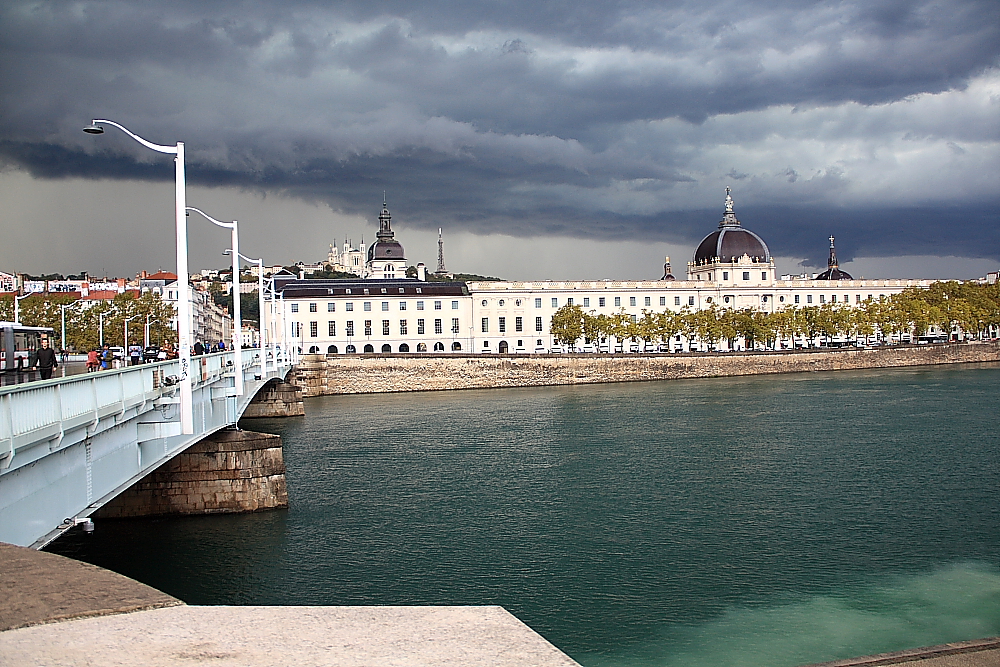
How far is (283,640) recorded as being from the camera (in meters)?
6.75

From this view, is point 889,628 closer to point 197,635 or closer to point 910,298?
point 197,635

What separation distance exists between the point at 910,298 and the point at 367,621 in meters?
119

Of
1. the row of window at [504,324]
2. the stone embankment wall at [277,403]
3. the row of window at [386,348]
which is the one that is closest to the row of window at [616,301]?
the row of window at [504,324]

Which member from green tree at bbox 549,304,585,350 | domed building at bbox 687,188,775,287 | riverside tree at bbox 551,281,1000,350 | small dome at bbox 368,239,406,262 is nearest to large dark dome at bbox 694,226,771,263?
domed building at bbox 687,188,775,287

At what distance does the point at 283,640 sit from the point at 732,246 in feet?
404

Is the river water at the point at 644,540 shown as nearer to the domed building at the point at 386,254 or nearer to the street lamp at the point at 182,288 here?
the street lamp at the point at 182,288

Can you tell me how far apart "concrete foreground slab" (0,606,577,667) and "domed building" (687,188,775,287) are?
391 ft

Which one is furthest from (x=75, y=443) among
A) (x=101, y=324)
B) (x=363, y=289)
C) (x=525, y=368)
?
(x=363, y=289)

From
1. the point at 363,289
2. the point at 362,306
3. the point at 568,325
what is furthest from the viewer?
the point at 363,289

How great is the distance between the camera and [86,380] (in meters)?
12.8

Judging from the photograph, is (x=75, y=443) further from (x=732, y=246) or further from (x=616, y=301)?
(x=732, y=246)

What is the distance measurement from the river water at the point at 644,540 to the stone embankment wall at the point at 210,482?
1.41ft

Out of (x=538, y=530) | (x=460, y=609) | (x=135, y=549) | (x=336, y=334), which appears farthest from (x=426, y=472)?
(x=336, y=334)

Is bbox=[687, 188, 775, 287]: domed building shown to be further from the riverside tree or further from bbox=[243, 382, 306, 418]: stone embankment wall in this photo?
bbox=[243, 382, 306, 418]: stone embankment wall
